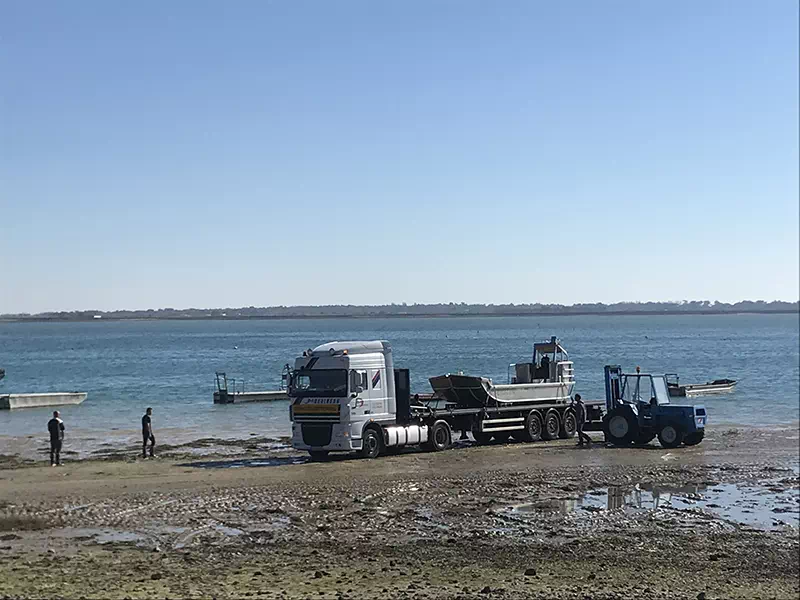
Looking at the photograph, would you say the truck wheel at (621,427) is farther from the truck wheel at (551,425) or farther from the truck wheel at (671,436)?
the truck wheel at (551,425)

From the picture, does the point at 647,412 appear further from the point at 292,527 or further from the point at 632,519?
the point at 292,527

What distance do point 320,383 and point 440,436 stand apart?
4.55 metres

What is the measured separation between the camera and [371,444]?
90.9 feet

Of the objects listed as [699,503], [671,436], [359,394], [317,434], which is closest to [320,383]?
[359,394]

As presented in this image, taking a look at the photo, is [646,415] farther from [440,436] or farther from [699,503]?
[699,503]

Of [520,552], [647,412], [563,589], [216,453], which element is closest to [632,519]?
[520,552]

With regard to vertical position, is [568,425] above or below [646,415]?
below

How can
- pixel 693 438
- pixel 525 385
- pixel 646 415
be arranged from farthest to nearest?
pixel 525 385 < pixel 646 415 < pixel 693 438

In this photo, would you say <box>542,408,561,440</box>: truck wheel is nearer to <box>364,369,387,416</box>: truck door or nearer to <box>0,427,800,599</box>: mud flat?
<box>0,427,800,599</box>: mud flat

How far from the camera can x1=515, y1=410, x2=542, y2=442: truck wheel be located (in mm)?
32125

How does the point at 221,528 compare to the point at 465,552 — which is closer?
the point at 465,552

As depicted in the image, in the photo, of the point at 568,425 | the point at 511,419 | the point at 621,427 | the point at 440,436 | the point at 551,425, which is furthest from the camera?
the point at 568,425

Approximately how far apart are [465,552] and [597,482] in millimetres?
8373

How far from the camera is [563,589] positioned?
43.4ft
